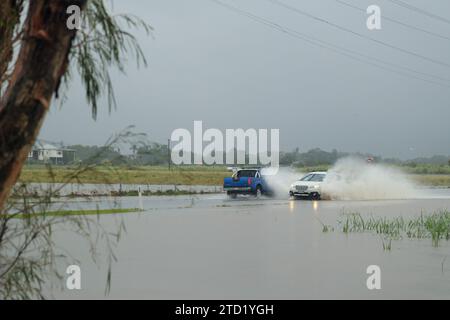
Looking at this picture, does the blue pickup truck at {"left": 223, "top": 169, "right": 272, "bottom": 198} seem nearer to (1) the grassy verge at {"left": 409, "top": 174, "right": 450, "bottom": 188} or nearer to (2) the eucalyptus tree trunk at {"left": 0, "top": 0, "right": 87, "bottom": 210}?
(2) the eucalyptus tree trunk at {"left": 0, "top": 0, "right": 87, "bottom": 210}

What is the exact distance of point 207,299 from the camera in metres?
11.2

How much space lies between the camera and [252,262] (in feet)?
51.5

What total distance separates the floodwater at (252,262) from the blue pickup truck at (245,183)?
16.4 meters

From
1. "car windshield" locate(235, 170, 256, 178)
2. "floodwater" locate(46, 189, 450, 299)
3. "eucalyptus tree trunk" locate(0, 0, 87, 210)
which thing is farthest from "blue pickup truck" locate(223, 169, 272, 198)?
"eucalyptus tree trunk" locate(0, 0, 87, 210)

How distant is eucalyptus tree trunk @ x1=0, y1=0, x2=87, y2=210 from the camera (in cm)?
517

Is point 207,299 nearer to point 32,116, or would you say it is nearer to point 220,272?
point 220,272

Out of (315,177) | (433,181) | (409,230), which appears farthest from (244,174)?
(433,181)

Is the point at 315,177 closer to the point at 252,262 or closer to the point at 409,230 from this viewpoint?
the point at 409,230

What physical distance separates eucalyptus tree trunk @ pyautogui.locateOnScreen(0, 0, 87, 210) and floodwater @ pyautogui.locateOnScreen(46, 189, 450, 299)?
207cm

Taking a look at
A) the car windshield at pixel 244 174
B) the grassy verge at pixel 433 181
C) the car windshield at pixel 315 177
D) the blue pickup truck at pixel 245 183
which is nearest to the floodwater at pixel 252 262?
the blue pickup truck at pixel 245 183

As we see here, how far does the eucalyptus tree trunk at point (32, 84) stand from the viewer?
17.0ft

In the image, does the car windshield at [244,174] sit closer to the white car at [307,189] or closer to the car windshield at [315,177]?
the white car at [307,189]

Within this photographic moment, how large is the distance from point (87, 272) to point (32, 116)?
30.4ft
